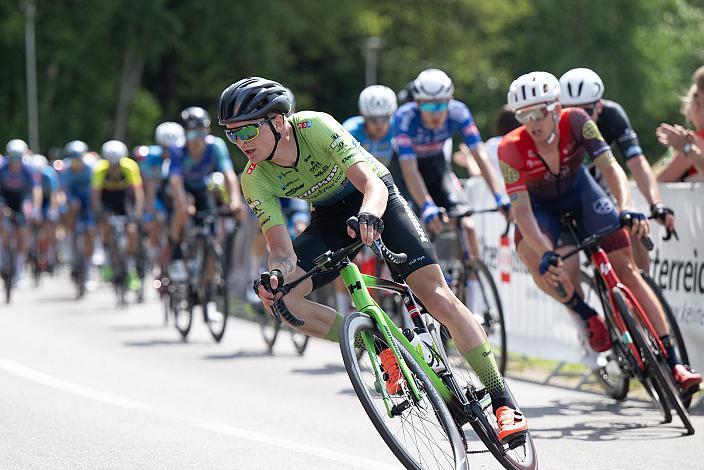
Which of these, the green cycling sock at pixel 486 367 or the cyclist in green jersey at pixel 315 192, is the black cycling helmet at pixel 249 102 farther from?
the green cycling sock at pixel 486 367

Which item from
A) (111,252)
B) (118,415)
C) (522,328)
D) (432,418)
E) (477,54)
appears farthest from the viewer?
(477,54)

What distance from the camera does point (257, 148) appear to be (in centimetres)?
674

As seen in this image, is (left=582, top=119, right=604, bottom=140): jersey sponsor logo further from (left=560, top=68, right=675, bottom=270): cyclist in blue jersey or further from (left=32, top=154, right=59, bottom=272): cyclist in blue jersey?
(left=32, top=154, right=59, bottom=272): cyclist in blue jersey

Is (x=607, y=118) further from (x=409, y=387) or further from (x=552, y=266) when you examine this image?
(x=409, y=387)

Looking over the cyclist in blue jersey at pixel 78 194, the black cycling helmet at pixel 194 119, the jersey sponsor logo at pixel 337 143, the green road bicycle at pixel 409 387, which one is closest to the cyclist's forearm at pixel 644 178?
the green road bicycle at pixel 409 387

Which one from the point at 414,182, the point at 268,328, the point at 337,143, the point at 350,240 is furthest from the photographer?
the point at 268,328

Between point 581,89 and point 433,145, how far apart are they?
2154mm

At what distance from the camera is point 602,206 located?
29.0 feet

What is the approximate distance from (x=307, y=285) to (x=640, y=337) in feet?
7.58

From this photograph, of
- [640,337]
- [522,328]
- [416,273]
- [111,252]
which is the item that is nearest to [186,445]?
[416,273]

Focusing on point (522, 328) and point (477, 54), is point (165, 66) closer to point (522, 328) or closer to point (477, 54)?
point (477, 54)

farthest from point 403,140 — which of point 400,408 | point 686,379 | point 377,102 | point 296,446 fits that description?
point 400,408

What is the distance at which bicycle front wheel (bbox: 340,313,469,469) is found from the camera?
229 inches

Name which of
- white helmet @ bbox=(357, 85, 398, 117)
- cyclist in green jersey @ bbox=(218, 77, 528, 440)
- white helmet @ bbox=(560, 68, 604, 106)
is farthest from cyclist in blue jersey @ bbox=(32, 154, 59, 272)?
cyclist in green jersey @ bbox=(218, 77, 528, 440)
